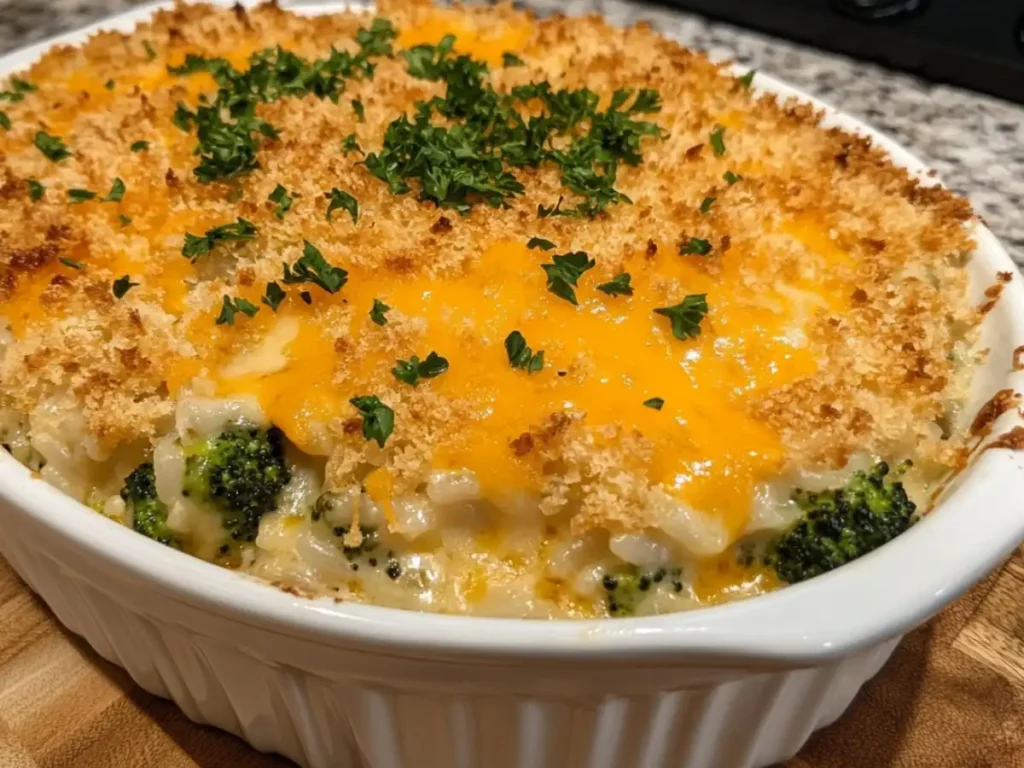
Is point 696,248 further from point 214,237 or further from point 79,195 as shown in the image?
point 79,195

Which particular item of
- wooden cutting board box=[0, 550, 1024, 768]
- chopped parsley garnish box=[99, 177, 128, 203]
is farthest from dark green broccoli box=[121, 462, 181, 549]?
chopped parsley garnish box=[99, 177, 128, 203]

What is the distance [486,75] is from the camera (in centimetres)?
197

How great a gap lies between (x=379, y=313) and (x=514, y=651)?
1.69 feet

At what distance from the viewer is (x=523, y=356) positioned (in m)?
1.23

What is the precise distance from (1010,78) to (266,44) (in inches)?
83.3

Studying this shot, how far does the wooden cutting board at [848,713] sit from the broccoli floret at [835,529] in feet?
1.40

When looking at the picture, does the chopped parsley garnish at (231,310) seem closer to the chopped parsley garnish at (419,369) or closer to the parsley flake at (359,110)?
the chopped parsley garnish at (419,369)

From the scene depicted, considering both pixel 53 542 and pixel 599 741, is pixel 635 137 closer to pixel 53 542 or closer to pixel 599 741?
pixel 599 741

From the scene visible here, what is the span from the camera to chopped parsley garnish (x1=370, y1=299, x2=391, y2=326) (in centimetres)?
129

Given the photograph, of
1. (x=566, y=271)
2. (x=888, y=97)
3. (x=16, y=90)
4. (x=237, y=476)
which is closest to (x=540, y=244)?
(x=566, y=271)

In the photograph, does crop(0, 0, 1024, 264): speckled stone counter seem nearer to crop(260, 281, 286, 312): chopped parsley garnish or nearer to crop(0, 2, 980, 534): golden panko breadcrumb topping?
crop(0, 2, 980, 534): golden panko breadcrumb topping

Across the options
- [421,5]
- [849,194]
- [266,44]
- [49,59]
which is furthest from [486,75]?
[49,59]

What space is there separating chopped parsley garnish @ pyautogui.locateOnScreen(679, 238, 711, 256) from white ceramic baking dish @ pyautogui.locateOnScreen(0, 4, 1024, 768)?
444 millimetres

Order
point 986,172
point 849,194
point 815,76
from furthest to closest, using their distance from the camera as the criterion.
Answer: point 815,76 < point 986,172 < point 849,194
